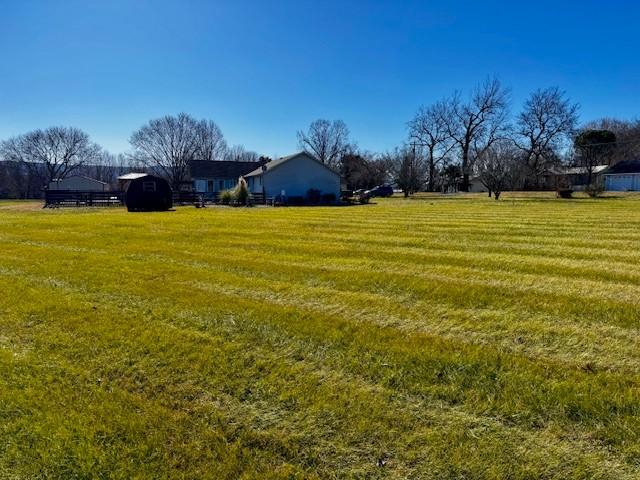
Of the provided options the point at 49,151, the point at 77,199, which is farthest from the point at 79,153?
the point at 77,199

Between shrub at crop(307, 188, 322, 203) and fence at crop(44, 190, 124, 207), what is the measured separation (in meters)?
16.5

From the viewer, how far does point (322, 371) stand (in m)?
3.48

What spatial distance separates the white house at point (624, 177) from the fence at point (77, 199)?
2165 inches

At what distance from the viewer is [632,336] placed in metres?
4.13

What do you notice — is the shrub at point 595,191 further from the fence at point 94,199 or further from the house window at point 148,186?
the house window at point 148,186

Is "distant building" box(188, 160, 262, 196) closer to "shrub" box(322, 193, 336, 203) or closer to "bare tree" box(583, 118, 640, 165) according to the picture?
"shrub" box(322, 193, 336, 203)

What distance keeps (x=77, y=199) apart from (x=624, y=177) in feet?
192

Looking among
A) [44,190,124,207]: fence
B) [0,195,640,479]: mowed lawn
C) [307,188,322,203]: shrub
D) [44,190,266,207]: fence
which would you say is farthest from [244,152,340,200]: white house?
[0,195,640,479]: mowed lawn

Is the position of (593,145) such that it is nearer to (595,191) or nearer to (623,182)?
(623,182)

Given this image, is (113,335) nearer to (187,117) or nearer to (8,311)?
(8,311)

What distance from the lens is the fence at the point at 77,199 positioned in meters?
34.9

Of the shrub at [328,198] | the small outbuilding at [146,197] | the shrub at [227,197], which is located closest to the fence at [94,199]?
the shrub at [227,197]

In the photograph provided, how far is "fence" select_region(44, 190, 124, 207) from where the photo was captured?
34875 mm

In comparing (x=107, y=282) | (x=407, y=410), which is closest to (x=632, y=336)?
(x=407, y=410)
